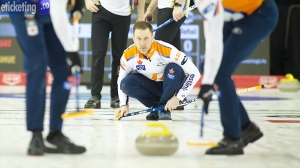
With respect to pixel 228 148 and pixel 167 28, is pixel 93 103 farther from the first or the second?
pixel 228 148

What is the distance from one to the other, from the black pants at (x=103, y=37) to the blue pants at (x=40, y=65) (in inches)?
97.9

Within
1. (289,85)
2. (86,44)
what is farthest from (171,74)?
(86,44)

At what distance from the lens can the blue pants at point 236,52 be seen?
9.97 feet

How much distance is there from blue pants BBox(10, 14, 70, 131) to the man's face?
131 cm

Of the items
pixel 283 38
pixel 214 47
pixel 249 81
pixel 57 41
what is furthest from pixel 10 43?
pixel 214 47

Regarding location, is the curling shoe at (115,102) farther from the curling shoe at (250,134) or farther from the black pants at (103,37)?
the curling shoe at (250,134)

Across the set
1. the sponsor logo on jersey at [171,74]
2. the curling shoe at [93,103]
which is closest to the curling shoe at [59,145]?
the sponsor logo on jersey at [171,74]

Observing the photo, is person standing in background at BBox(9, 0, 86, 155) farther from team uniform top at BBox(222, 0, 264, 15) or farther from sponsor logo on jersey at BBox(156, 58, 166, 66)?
sponsor logo on jersey at BBox(156, 58, 166, 66)

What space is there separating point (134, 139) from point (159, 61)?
1059 millimetres

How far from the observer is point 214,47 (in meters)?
2.79

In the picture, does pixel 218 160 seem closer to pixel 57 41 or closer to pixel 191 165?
pixel 191 165

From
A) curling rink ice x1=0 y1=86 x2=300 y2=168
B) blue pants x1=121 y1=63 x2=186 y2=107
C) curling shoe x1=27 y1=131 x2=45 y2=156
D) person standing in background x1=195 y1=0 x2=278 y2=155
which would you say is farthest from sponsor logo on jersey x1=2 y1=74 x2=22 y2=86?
person standing in background x1=195 y1=0 x2=278 y2=155

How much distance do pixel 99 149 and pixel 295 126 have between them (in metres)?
1.84

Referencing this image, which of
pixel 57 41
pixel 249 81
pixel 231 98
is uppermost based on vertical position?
pixel 57 41
